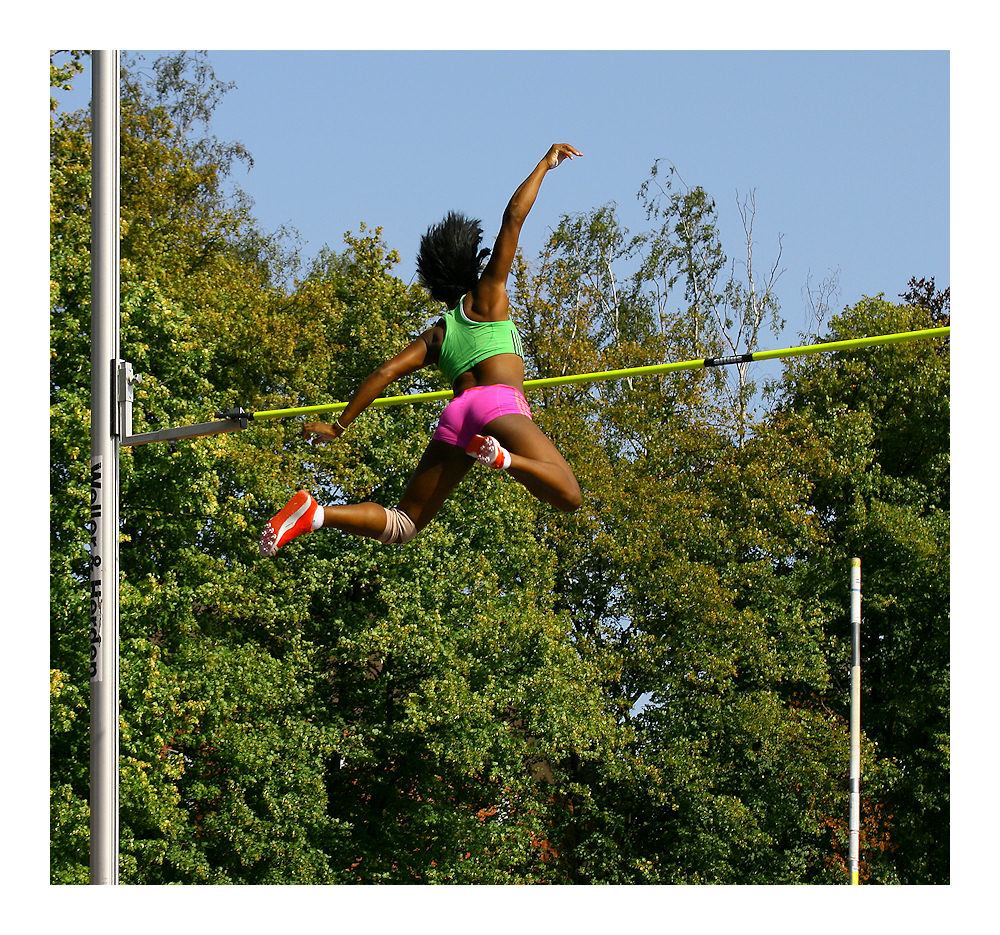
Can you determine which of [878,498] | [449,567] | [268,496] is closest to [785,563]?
[878,498]

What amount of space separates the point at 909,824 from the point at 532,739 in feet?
19.3

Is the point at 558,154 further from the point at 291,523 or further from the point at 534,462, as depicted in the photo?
the point at 291,523

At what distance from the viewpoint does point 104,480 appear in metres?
5.82

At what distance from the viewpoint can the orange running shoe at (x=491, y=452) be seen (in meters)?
4.94

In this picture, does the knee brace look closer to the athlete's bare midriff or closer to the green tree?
the athlete's bare midriff

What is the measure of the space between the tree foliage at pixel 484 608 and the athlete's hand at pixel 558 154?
1017 centimetres

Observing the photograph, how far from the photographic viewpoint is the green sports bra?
5.56m

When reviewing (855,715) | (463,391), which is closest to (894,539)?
(855,715)

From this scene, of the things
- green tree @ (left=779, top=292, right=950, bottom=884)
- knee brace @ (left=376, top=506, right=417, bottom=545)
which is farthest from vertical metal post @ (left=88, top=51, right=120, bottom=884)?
green tree @ (left=779, top=292, right=950, bottom=884)

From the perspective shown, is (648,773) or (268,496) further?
(648,773)

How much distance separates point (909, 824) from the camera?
65.1 feet

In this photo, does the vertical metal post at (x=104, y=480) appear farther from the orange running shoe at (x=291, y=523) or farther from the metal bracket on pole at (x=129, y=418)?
the orange running shoe at (x=291, y=523)

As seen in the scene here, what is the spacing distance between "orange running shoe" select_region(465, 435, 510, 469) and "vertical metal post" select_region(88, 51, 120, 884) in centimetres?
172

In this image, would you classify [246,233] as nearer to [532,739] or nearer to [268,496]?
[268,496]
